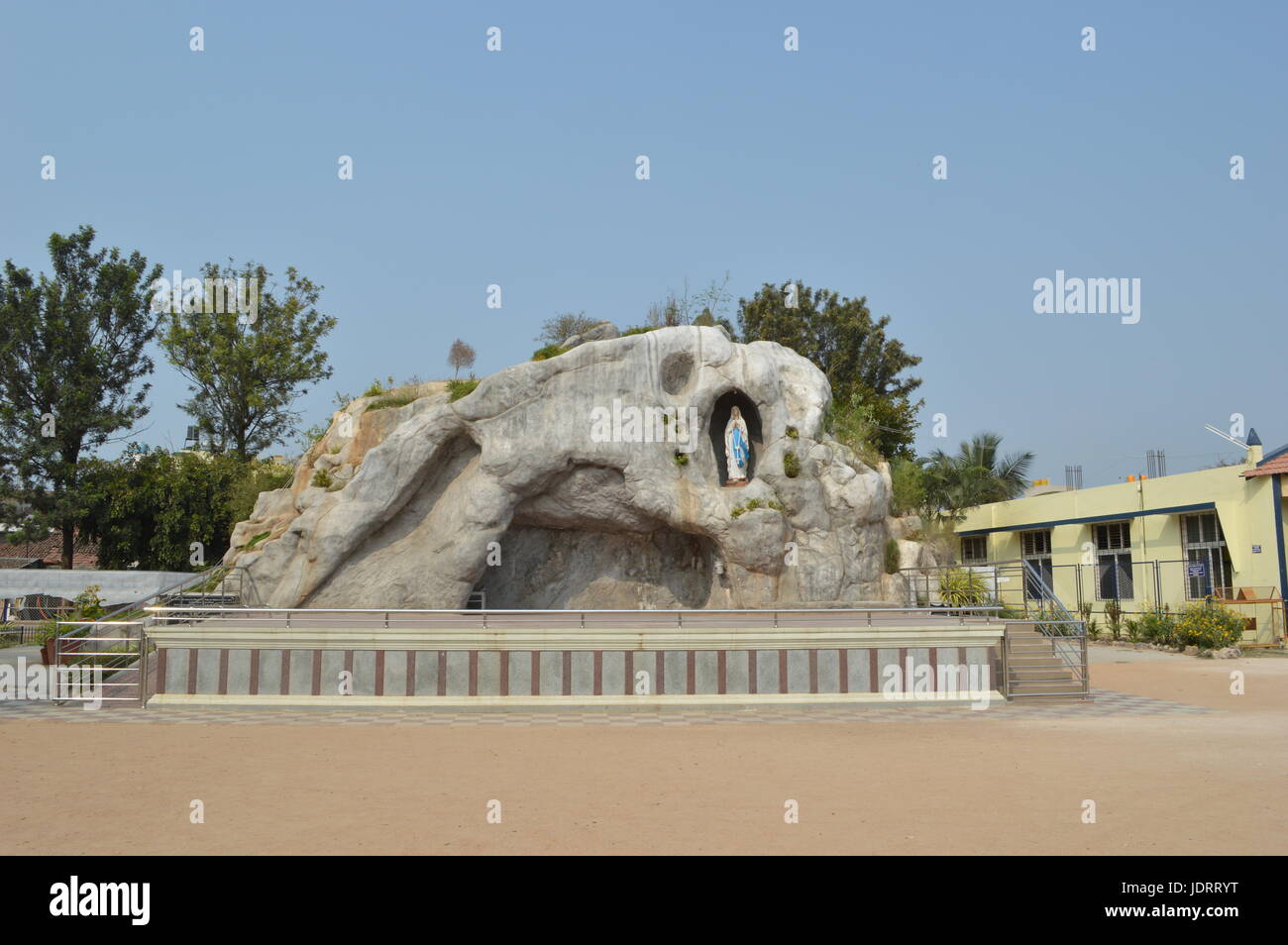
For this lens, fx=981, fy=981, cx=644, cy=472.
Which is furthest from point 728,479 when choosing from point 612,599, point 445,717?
point 445,717

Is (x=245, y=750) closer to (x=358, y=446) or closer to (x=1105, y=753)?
(x=1105, y=753)

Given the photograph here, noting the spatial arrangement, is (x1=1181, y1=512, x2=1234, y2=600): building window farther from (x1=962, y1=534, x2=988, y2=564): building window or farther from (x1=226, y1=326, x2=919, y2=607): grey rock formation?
(x1=226, y1=326, x2=919, y2=607): grey rock formation

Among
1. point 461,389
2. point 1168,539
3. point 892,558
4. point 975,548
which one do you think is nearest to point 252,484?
point 461,389

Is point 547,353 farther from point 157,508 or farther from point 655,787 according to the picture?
point 157,508

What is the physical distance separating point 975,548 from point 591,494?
96.6 feet

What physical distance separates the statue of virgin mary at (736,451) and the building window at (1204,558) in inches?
693

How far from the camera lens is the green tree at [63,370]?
134ft

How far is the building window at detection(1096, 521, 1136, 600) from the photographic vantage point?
37031 millimetres

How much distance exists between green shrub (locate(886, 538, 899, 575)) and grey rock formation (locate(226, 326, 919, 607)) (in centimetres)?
29

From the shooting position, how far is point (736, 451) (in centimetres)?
2564

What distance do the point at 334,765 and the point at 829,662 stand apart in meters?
8.82

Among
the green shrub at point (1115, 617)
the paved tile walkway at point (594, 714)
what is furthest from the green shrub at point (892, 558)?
the green shrub at point (1115, 617)

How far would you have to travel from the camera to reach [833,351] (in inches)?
2068

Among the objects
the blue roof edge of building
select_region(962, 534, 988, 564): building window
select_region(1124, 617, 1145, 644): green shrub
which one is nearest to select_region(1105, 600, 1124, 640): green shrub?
select_region(1124, 617, 1145, 644): green shrub
